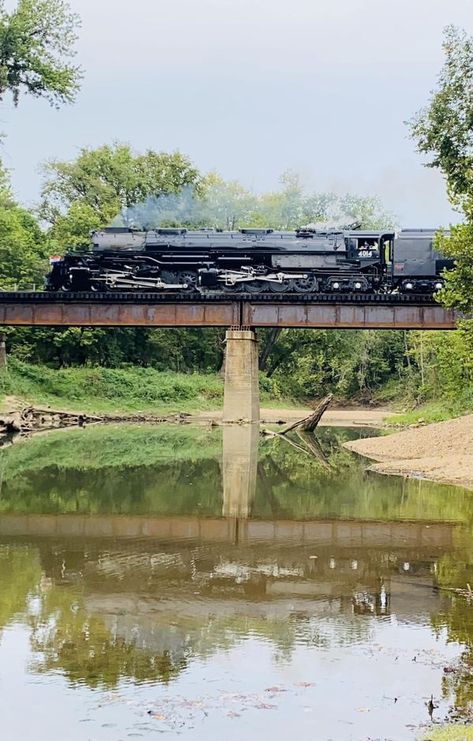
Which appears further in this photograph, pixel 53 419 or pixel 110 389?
pixel 110 389

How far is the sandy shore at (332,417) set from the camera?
2410 inches

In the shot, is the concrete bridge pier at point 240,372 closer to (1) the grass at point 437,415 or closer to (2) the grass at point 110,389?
(1) the grass at point 437,415

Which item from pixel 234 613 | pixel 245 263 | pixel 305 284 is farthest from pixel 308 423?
pixel 234 613

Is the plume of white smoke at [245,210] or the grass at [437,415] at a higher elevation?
the plume of white smoke at [245,210]

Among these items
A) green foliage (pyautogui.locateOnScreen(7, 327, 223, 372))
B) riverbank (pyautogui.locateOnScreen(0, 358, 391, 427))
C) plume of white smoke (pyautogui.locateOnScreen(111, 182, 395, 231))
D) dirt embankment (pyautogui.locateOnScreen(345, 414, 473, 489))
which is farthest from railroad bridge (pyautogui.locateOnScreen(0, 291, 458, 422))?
plume of white smoke (pyautogui.locateOnScreen(111, 182, 395, 231))

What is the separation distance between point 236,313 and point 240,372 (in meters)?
2.87

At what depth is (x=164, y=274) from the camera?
5175 centimetres

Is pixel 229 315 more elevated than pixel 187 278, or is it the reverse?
pixel 187 278

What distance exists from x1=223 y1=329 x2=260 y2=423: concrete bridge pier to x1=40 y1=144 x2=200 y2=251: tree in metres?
28.2

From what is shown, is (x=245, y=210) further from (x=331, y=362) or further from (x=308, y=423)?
(x=308, y=423)

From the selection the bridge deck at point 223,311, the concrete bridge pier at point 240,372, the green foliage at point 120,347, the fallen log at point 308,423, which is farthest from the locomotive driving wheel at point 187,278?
the green foliage at point 120,347

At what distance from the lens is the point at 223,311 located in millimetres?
51375

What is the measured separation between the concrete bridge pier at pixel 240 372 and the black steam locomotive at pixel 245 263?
253 cm

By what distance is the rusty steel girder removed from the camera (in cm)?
4997
